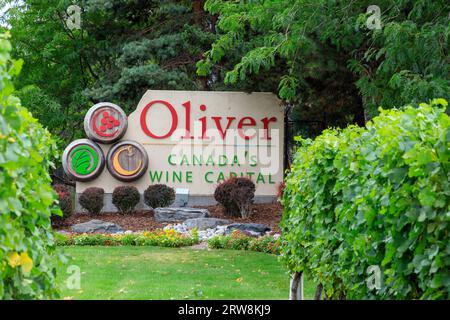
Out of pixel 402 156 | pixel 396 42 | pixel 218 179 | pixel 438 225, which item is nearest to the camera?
pixel 438 225

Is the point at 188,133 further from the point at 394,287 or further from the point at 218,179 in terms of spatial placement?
the point at 394,287

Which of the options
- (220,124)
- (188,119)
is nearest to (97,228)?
(188,119)

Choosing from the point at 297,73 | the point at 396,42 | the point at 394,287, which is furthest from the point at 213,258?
the point at 394,287

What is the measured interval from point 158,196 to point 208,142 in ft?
6.28

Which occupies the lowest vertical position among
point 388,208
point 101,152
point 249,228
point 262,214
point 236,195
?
point 249,228

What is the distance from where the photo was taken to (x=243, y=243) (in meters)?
13.1

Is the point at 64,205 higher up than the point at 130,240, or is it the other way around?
the point at 64,205

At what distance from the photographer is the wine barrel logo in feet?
57.4

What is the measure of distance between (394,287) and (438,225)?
1.81 feet

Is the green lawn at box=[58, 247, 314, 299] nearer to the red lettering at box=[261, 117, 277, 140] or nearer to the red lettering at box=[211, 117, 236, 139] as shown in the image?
the red lettering at box=[211, 117, 236, 139]

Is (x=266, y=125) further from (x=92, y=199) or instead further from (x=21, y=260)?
(x=21, y=260)

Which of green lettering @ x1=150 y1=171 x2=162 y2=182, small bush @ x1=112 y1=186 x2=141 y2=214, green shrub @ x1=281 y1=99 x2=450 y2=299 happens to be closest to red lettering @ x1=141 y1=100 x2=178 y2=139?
green lettering @ x1=150 y1=171 x2=162 y2=182

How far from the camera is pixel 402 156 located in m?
3.92

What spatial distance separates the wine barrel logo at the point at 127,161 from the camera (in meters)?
17.5
